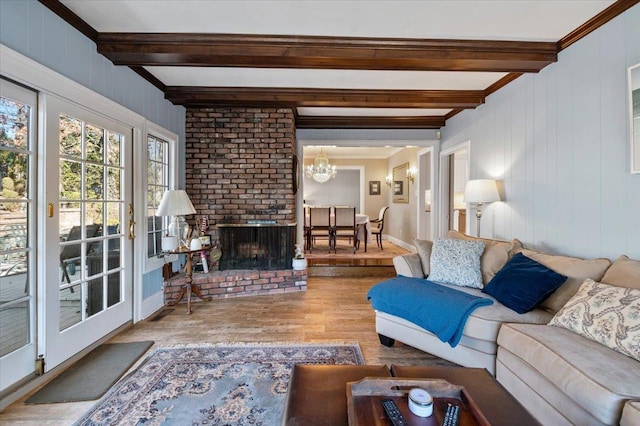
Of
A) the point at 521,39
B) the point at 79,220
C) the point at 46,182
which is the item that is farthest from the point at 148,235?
the point at 521,39

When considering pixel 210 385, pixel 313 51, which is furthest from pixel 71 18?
pixel 210 385

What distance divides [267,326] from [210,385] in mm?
976

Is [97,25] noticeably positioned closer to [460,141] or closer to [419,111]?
[419,111]

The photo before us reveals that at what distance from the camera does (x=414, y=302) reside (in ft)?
7.43

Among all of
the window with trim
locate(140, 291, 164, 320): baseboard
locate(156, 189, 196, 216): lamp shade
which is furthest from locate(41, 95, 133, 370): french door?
the window with trim

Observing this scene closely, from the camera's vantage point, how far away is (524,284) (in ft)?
6.93

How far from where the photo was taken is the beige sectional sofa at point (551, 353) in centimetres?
124

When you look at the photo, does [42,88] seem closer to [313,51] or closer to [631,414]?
[313,51]

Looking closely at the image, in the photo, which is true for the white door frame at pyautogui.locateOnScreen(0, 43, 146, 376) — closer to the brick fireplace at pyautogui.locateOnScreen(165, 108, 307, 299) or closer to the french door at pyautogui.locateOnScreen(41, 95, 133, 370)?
the french door at pyautogui.locateOnScreen(41, 95, 133, 370)

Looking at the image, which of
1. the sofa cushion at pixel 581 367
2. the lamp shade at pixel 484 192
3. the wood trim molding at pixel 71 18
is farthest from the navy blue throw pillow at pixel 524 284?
the wood trim molding at pixel 71 18

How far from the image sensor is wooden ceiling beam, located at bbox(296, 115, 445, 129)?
474 centimetres

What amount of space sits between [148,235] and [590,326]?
3.74 meters

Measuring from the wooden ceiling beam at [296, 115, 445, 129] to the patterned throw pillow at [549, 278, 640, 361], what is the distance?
11.6 feet

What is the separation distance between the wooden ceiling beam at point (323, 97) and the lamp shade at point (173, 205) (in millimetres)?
1239
